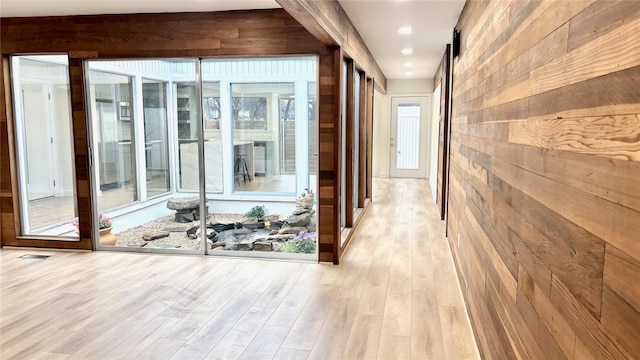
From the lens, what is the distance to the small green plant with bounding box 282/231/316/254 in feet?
15.3

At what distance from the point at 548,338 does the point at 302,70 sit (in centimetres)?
360

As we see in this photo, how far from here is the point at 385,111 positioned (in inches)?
448

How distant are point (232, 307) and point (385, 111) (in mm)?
8763

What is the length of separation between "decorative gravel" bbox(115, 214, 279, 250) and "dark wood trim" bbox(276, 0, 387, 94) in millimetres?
2007

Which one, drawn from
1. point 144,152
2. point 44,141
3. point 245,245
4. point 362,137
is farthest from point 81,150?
point 362,137

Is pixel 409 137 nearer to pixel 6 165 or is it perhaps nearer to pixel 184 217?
pixel 184 217

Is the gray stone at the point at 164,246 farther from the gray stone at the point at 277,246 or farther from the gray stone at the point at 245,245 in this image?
the gray stone at the point at 277,246

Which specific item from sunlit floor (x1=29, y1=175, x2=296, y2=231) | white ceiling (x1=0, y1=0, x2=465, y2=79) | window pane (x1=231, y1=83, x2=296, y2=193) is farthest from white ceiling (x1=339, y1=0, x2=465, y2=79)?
sunlit floor (x1=29, y1=175, x2=296, y2=231)

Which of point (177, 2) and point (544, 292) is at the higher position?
point (177, 2)

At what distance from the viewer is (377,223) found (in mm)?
6285

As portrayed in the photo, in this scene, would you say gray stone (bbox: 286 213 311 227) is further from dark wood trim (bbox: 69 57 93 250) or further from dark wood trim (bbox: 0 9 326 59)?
dark wood trim (bbox: 69 57 93 250)

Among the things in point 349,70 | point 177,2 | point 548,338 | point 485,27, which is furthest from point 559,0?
point 349,70

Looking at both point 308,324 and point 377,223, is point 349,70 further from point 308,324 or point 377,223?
point 308,324

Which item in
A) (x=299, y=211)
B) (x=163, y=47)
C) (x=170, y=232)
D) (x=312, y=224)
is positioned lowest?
(x=170, y=232)
